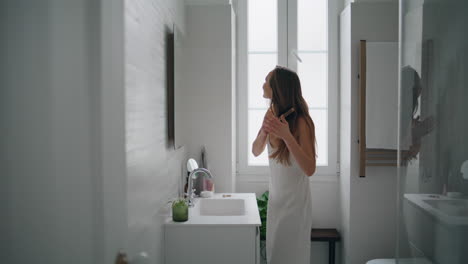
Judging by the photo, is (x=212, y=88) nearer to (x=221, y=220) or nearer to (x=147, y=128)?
(x=221, y=220)

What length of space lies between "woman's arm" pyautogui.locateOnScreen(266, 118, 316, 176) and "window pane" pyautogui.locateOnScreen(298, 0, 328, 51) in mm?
1227

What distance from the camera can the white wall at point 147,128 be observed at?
1298mm

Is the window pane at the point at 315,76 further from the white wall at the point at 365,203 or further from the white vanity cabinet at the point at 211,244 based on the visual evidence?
the white vanity cabinet at the point at 211,244

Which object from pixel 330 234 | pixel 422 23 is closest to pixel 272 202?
pixel 330 234

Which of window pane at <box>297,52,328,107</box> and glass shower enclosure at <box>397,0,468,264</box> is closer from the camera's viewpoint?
glass shower enclosure at <box>397,0,468,264</box>

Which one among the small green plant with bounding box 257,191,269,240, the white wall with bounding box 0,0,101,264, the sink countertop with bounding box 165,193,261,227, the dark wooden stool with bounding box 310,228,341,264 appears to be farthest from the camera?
the dark wooden stool with bounding box 310,228,341,264

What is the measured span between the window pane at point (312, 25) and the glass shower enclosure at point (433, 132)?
210 centimetres

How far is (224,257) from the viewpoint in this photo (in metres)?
1.88

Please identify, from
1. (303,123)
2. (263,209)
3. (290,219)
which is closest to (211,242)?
(290,219)

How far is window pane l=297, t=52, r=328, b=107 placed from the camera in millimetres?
3072

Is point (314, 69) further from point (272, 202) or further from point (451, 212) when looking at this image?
point (451, 212)

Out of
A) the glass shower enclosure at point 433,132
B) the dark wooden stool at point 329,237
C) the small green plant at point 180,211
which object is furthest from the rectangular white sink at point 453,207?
the dark wooden stool at point 329,237

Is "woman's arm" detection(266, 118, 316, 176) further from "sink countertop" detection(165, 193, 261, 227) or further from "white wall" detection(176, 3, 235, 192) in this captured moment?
"white wall" detection(176, 3, 235, 192)

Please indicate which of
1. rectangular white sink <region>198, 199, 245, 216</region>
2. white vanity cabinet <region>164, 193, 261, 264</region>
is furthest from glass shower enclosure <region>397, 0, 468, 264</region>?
rectangular white sink <region>198, 199, 245, 216</region>
